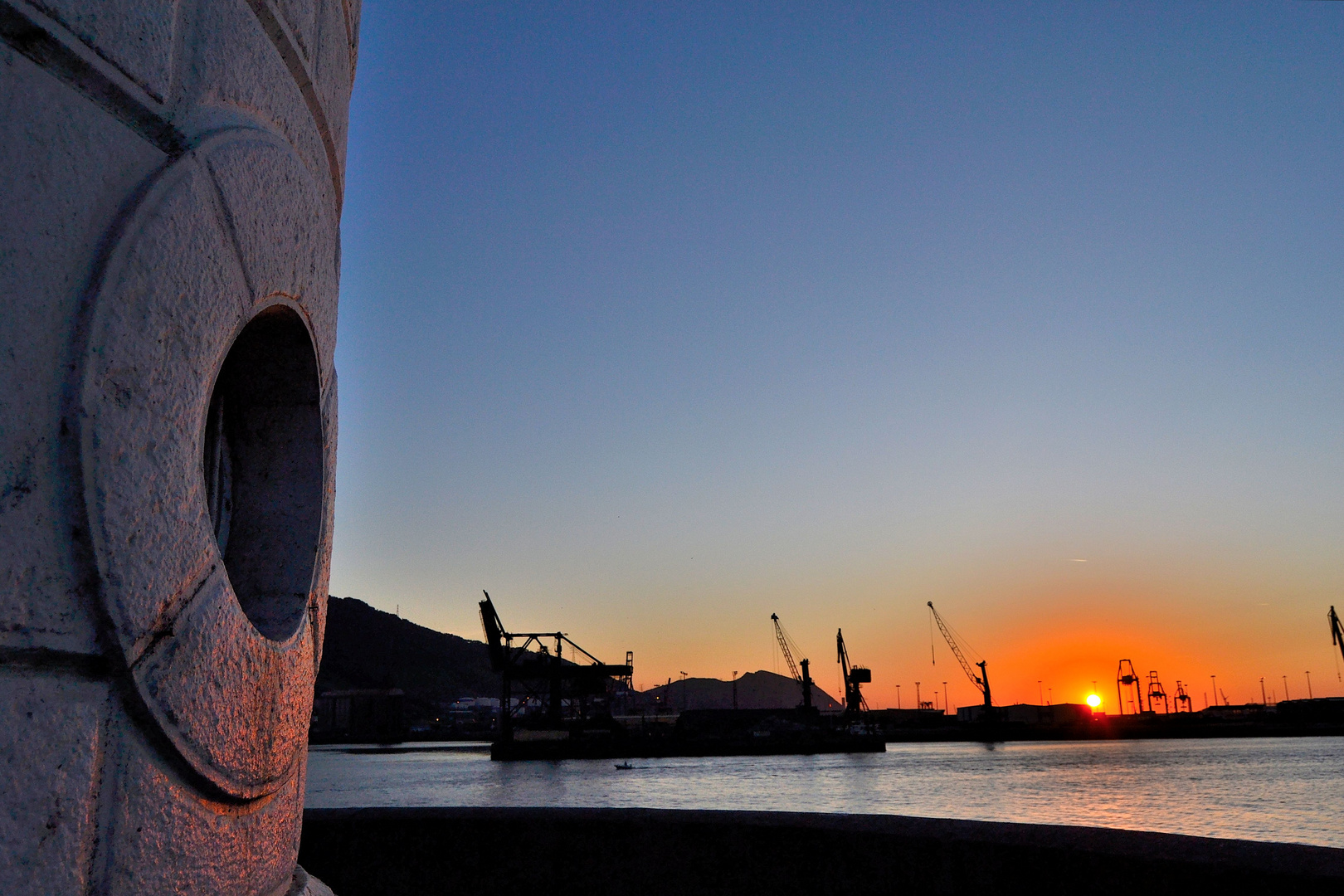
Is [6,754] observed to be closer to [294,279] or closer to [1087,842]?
[294,279]

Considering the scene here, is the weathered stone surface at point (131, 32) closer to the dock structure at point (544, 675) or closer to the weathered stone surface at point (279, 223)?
the weathered stone surface at point (279, 223)

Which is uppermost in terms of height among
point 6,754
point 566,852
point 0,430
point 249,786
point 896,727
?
point 0,430

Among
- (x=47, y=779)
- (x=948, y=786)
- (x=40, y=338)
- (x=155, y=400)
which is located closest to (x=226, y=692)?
(x=47, y=779)

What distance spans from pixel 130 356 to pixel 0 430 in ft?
0.76

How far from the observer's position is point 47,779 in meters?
1.10

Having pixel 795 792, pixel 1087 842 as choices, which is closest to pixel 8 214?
pixel 1087 842

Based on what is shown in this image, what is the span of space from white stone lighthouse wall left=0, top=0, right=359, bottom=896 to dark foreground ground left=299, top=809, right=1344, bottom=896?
1.96 metres

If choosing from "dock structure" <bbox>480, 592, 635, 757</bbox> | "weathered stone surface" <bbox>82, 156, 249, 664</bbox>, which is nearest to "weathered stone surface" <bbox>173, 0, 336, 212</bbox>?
"weathered stone surface" <bbox>82, 156, 249, 664</bbox>

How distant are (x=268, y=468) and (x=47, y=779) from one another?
1152 millimetres

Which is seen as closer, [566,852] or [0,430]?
[0,430]

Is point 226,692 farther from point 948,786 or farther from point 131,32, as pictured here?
point 948,786

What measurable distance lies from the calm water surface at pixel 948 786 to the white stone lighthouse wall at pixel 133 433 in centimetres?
1875

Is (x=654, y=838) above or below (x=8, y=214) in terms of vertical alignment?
below

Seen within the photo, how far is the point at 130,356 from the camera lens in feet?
4.19
